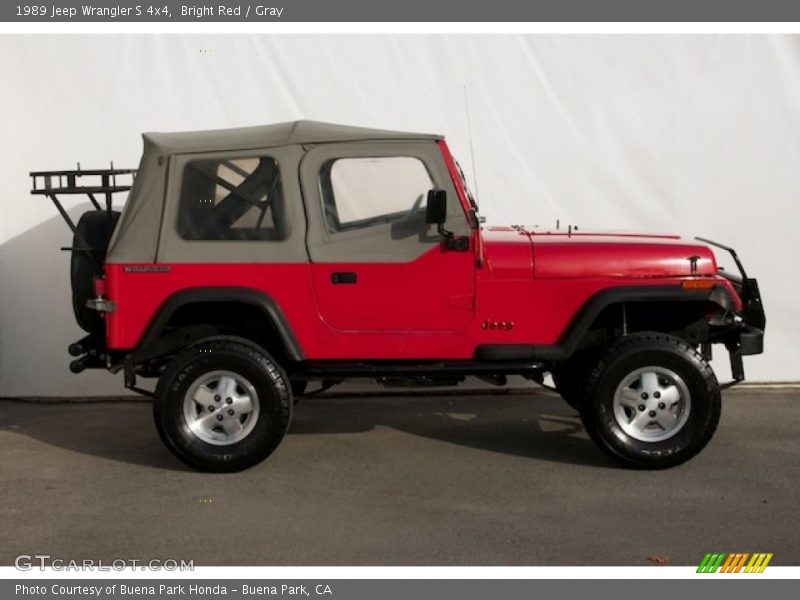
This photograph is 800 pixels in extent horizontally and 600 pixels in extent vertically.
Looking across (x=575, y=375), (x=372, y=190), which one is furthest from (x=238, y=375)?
(x=575, y=375)

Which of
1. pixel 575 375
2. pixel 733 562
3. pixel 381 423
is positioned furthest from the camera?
pixel 381 423

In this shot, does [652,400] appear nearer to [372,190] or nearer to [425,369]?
[425,369]

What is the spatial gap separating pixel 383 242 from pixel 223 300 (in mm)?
1036

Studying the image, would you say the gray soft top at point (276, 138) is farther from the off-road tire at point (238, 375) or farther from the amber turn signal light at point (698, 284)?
the amber turn signal light at point (698, 284)

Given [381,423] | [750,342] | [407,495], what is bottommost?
[407,495]

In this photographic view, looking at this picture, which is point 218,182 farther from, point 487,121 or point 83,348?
point 487,121

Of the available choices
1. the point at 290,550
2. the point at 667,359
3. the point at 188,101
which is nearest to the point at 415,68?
the point at 188,101

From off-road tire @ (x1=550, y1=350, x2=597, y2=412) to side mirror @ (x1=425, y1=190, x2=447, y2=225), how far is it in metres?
1.33

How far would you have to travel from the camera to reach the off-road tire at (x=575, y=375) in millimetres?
6879

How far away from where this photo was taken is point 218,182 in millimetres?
6785

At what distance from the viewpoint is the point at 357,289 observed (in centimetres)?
670

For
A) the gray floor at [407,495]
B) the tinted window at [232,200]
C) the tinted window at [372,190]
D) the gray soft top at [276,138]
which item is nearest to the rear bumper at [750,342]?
the gray floor at [407,495]

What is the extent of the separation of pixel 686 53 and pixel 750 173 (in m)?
1.14

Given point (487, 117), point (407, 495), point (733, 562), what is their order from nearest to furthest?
point (733, 562) → point (407, 495) → point (487, 117)
